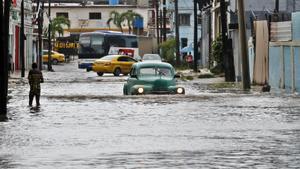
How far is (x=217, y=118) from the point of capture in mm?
27641

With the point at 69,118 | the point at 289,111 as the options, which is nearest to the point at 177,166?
the point at 69,118

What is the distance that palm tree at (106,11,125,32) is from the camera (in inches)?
6097

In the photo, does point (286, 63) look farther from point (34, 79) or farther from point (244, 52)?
point (34, 79)

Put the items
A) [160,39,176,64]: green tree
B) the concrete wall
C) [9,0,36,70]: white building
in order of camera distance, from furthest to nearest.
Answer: the concrete wall < [160,39,176,64]: green tree < [9,0,36,70]: white building

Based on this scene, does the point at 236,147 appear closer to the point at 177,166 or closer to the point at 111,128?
the point at 177,166

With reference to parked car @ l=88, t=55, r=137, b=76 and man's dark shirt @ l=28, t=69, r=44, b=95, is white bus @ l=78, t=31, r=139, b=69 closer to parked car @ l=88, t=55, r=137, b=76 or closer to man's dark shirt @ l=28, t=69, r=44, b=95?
parked car @ l=88, t=55, r=137, b=76

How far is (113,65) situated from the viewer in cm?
7519

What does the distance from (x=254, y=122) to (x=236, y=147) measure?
6640 mm

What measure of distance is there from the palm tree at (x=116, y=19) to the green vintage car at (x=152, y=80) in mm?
114961

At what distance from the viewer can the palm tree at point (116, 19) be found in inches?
6097

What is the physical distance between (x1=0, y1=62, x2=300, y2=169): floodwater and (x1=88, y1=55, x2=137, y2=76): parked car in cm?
3817

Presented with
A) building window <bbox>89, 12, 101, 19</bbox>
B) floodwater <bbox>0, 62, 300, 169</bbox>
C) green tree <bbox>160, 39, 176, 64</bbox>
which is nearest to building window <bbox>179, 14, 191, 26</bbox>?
green tree <bbox>160, 39, 176, 64</bbox>

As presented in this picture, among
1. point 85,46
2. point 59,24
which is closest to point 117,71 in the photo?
point 85,46

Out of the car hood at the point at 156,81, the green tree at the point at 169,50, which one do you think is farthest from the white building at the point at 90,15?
the car hood at the point at 156,81
